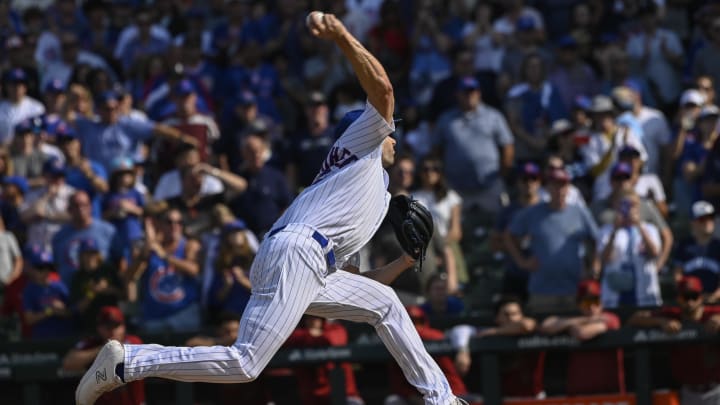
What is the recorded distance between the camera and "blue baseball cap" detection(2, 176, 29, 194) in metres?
11.9

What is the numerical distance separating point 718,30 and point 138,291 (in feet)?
19.7

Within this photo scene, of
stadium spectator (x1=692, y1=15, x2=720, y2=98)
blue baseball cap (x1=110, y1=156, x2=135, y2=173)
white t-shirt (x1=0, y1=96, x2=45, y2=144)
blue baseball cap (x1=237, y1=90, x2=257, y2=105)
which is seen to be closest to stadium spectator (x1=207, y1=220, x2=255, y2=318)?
blue baseball cap (x1=110, y1=156, x2=135, y2=173)

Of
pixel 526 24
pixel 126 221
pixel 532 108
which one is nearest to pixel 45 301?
pixel 126 221

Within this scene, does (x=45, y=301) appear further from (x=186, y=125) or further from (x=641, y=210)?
(x=641, y=210)

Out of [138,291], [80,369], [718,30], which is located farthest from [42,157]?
[718,30]

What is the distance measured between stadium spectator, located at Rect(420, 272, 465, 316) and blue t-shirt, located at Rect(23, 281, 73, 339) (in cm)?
282

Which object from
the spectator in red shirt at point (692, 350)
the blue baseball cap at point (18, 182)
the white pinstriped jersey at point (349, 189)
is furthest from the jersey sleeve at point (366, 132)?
the blue baseball cap at point (18, 182)

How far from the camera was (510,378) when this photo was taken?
31.3 feet

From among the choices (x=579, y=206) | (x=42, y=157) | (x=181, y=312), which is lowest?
(x=181, y=312)

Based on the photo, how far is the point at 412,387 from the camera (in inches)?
372

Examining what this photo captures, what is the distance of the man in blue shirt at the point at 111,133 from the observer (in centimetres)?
1257

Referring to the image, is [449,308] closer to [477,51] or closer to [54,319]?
[54,319]

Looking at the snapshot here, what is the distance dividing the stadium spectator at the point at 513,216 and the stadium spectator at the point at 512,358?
1419 millimetres

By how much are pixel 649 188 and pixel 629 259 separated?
3.80ft
